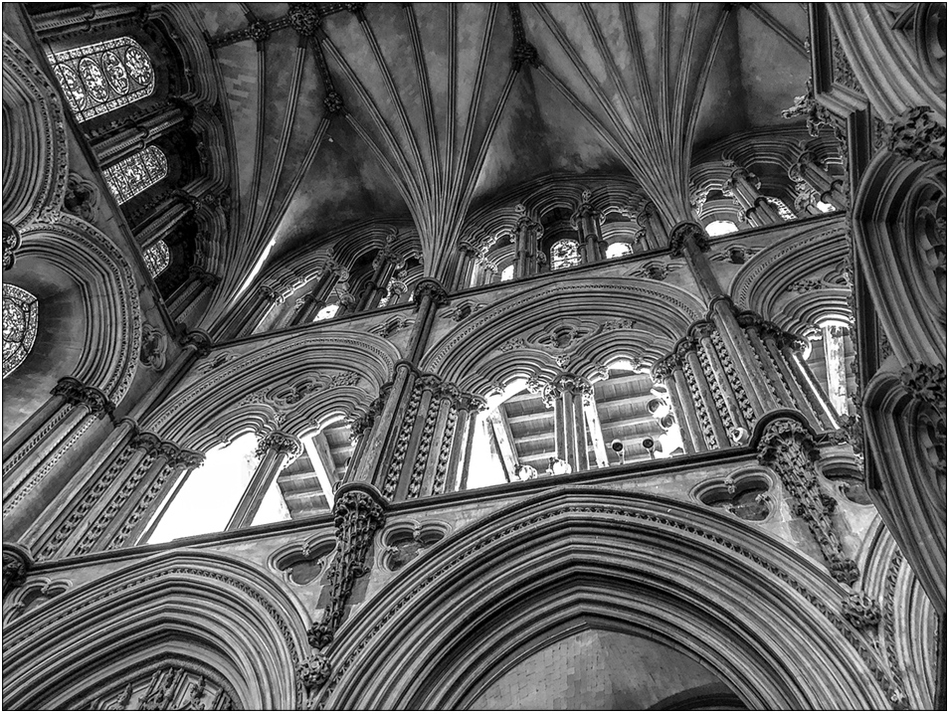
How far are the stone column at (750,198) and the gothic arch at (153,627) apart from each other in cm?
966

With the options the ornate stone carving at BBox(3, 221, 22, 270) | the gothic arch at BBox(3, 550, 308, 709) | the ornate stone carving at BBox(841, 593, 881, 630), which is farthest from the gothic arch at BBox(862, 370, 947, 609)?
the ornate stone carving at BBox(3, 221, 22, 270)

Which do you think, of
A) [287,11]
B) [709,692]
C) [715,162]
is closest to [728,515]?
[709,692]

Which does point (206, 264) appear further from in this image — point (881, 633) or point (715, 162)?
point (881, 633)

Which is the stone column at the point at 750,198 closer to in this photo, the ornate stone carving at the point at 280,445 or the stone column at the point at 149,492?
the ornate stone carving at the point at 280,445

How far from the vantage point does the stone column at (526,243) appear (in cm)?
1527

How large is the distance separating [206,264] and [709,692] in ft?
40.6

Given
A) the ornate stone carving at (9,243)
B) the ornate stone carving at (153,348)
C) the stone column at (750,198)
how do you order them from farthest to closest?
the stone column at (750,198)
the ornate stone carving at (153,348)
the ornate stone carving at (9,243)

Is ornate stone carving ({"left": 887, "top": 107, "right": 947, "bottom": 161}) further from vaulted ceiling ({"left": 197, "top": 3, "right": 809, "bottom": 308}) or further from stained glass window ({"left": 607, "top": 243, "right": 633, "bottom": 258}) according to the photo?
vaulted ceiling ({"left": 197, "top": 3, "right": 809, "bottom": 308})

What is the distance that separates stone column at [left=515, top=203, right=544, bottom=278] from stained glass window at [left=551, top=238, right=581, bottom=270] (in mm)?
404

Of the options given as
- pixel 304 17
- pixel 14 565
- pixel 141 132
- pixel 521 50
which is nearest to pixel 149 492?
pixel 14 565

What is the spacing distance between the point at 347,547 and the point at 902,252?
513cm

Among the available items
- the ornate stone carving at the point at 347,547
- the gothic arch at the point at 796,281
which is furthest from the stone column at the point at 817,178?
the ornate stone carving at the point at 347,547

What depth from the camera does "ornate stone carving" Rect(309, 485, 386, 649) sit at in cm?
735

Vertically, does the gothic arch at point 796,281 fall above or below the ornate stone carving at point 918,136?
above
